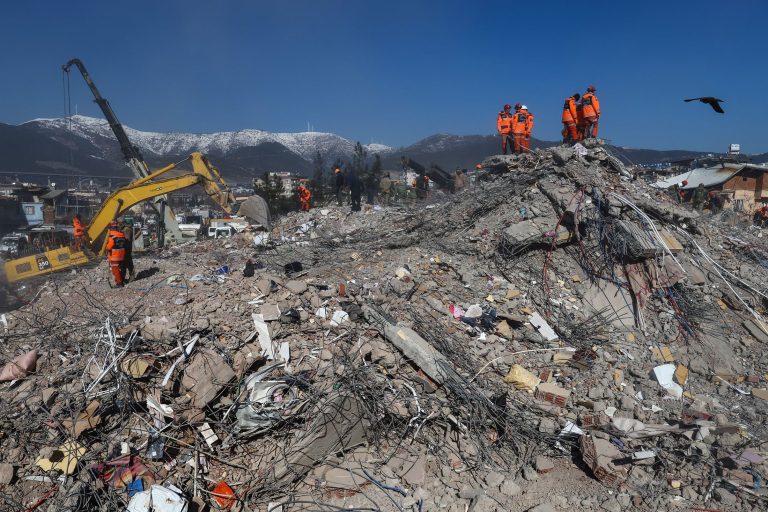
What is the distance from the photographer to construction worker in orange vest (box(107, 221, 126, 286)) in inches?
262

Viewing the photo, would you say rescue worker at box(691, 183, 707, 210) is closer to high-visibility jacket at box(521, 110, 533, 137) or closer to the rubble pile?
high-visibility jacket at box(521, 110, 533, 137)

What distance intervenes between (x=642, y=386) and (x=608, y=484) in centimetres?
167

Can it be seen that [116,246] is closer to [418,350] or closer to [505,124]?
[418,350]

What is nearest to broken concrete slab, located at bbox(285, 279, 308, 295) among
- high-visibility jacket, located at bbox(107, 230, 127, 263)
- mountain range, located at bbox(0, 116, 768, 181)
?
high-visibility jacket, located at bbox(107, 230, 127, 263)

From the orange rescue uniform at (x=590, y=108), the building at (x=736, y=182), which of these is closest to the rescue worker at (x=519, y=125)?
the orange rescue uniform at (x=590, y=108)

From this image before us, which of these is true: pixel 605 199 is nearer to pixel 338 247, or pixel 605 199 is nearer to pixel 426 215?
pixel 426 215

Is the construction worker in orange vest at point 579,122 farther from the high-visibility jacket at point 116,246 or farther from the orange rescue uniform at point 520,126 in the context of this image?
the high-visibility jacket at point 116,246

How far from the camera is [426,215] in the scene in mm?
8492

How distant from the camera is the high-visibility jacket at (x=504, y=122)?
10383 mm

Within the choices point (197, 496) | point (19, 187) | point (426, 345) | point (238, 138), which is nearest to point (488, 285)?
point (426, 345)

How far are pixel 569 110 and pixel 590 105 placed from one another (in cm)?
46

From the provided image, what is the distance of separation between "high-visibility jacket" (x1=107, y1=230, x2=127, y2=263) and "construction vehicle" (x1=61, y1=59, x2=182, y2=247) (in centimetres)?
505

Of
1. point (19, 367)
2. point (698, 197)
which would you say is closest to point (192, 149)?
point (698, 197)

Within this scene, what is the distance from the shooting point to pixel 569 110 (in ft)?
30.2
